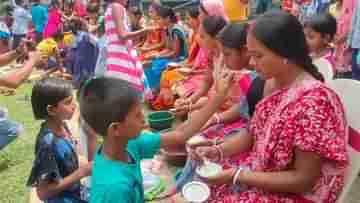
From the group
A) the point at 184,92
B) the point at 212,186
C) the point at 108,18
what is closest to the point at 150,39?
the point at 108,18

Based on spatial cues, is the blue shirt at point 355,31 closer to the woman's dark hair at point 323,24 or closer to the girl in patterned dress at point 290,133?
the woman's dark hair at point 323,24

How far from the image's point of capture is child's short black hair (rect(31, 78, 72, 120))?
2.03 m

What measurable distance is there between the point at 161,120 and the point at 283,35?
7.16ft

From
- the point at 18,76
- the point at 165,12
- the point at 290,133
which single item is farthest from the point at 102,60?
the point at 290,133

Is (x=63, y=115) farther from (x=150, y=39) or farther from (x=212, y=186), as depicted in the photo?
(x=150, y=39)

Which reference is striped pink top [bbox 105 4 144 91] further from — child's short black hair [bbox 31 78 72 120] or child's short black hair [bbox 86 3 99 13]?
child's short black hair [bbox 31 78 72 120]

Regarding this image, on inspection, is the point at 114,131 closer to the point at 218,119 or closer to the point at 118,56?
the point at 218,119

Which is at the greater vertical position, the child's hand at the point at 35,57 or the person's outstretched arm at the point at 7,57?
the child's hand at the point at 35,57

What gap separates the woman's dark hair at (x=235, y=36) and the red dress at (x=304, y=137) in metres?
0.85

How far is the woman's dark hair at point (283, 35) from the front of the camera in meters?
→ 1.52

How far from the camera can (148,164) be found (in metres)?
3.45

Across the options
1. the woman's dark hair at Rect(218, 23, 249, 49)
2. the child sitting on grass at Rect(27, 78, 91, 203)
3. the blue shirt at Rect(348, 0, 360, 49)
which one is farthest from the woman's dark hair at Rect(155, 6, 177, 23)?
the child sitting on grass at Rect(27, 78, 91, 203)

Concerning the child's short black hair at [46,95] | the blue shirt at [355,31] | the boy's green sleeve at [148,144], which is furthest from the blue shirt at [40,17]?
the boy's green sleeve at [148,144]

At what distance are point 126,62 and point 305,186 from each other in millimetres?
3176
